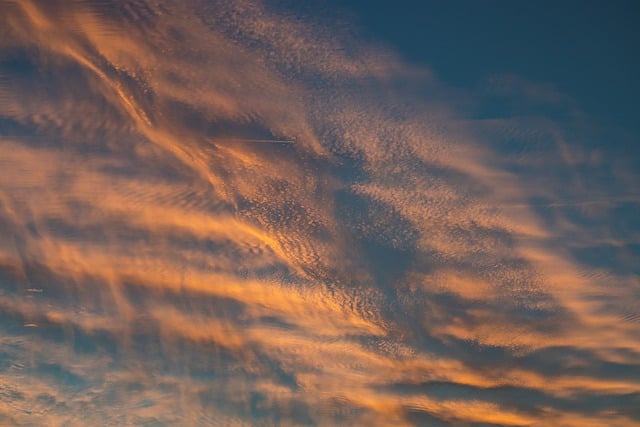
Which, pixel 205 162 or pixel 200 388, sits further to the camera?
pixel 200 388

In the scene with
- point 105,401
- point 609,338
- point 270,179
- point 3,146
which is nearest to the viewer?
point 3,146

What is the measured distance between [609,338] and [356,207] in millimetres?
4764

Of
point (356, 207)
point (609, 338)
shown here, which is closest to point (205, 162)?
point (356, 207)

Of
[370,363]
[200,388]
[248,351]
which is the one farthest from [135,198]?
[370,363]

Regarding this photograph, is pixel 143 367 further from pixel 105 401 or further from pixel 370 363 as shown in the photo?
pixel 370 363

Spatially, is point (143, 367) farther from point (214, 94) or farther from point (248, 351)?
point (214, 94)

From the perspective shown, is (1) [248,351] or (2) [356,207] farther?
(1) [248,351]

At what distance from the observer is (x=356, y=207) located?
5.98 m

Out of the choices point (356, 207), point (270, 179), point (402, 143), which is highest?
point (402, 143)

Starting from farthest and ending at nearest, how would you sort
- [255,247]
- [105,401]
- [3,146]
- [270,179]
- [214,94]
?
1. [105,401]
2. [255,247]
3. [270,179]
4. [3,146]
5. [214,94]

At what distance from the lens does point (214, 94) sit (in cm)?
504

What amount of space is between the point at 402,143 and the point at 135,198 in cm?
324

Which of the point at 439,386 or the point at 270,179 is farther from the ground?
the point at 270,179

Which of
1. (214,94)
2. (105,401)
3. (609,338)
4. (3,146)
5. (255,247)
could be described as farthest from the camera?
(105,401)
